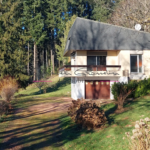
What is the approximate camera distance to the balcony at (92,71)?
20797 mm

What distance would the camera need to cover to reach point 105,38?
21516 millimetres

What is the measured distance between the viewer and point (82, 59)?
21.5 metres

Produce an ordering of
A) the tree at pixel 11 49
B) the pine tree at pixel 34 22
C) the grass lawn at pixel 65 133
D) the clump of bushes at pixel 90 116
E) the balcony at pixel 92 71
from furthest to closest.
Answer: the pine tree at pixel 34 22 → the tree at pixel 11 49 → the balcony at pixel 92 71 → the clump of bushes at pixel 90 116 → the grass lawn at pixel 65 133

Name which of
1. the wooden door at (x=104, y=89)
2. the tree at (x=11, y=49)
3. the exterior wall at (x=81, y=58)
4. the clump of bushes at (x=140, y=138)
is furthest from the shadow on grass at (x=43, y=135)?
the tree at (x=11, y=49)

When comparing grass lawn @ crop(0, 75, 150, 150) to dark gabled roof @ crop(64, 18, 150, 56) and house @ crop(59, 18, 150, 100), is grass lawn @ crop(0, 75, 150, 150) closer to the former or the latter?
house @ crop(59, 18, 150, 100)

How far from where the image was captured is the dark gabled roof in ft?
69.0

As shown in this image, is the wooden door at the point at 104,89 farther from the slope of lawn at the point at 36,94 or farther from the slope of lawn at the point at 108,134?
the slope of lawn at the point at 108,134

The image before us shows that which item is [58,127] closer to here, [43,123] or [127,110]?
[43,123]

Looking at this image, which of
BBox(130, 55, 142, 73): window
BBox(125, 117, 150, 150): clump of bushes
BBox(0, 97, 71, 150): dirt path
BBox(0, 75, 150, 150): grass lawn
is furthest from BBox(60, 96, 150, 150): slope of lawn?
BBox(130, 55, 142, 73): window

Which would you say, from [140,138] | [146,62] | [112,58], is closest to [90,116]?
[140,138]

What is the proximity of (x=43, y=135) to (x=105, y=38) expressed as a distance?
13.5m

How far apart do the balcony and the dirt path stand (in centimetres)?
582

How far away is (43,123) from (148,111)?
646cm

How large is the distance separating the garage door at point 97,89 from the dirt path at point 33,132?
674cm
